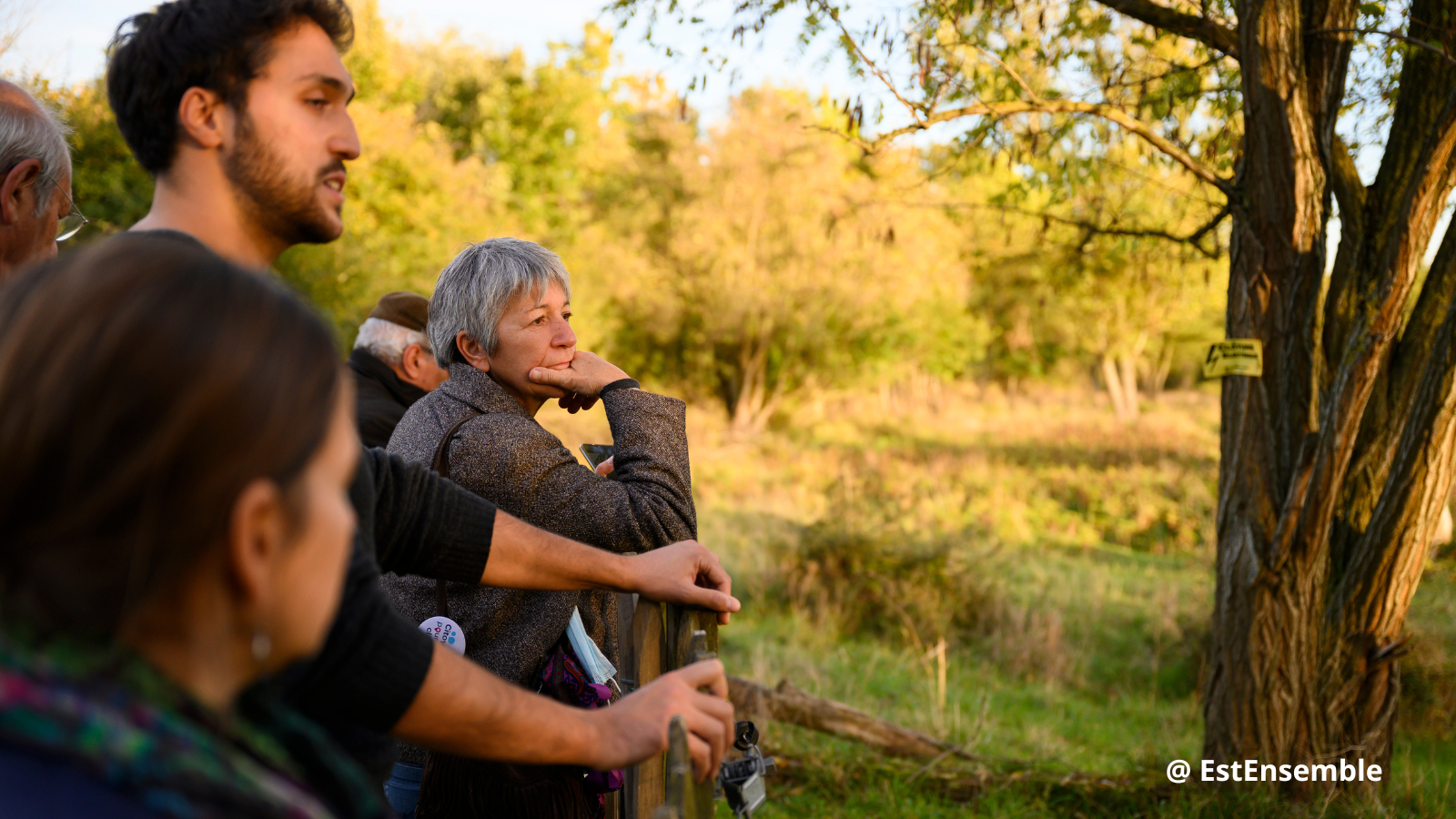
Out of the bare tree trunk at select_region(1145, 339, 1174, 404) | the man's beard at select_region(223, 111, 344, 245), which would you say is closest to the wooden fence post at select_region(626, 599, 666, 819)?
the man's beard at select_region(223, 111, 344, 245)

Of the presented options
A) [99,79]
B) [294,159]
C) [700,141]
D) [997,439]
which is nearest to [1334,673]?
[294,159]

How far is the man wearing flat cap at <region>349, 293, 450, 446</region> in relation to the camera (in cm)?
401

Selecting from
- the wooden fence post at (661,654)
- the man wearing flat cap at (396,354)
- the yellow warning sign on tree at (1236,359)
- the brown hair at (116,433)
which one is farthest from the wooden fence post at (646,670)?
the yellow warning sign on tree at (1236,359)

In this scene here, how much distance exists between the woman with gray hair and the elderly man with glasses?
95 centimetres

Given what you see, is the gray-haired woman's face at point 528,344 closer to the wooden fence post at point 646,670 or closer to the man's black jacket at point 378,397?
the wooden fence post at point 646,670

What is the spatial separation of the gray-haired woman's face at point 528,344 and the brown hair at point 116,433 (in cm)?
150

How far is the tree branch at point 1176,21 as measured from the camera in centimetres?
439

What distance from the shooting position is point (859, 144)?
4.26 m

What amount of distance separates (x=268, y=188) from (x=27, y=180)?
4.16 ft

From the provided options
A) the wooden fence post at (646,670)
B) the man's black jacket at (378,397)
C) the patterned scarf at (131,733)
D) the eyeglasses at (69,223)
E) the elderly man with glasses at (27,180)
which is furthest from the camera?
the man's black jacket at (378,397)

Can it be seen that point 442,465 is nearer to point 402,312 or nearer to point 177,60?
point 177,60

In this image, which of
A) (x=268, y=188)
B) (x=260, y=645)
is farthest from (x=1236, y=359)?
(x=260, y=645)

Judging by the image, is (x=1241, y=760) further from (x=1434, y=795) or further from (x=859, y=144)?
(x=859, y=144)

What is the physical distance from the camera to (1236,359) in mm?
4203
